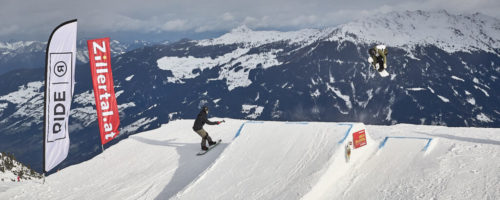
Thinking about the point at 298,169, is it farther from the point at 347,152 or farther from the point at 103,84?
the point at 103,84

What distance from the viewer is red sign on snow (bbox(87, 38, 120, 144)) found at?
21.9m

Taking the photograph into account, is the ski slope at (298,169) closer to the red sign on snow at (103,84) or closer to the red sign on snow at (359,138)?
the red sign on snow at (359,138)

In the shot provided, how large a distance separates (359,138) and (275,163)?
4.45 metres

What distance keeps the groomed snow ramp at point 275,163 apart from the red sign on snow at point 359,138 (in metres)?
0.26

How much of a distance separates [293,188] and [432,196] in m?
4.64

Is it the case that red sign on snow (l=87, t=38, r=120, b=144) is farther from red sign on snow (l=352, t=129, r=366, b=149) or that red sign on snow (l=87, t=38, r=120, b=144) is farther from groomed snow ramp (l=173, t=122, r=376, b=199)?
red sign on snow (l=352, t=129, r=366, b=149)

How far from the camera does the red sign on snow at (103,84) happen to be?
2191 centimetres

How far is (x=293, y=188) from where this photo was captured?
43.0 ft

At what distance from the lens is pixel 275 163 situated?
15391mm

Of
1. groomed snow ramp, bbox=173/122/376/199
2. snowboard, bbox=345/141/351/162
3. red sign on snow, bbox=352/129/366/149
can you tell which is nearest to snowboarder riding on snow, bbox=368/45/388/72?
groomed snow ramp, bbox=173/122/376/199

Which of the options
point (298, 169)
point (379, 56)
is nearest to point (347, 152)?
point (298, 169)

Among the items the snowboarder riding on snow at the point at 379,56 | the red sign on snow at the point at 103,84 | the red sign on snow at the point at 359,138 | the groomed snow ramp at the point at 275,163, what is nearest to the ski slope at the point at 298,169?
the groomed snow ramp at the point at 275,163

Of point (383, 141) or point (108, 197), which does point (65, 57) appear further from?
point (383, 141)

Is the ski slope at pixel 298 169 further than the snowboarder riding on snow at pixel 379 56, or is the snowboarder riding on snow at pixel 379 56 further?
the snowboarder riding on snow at pixel 379 56
